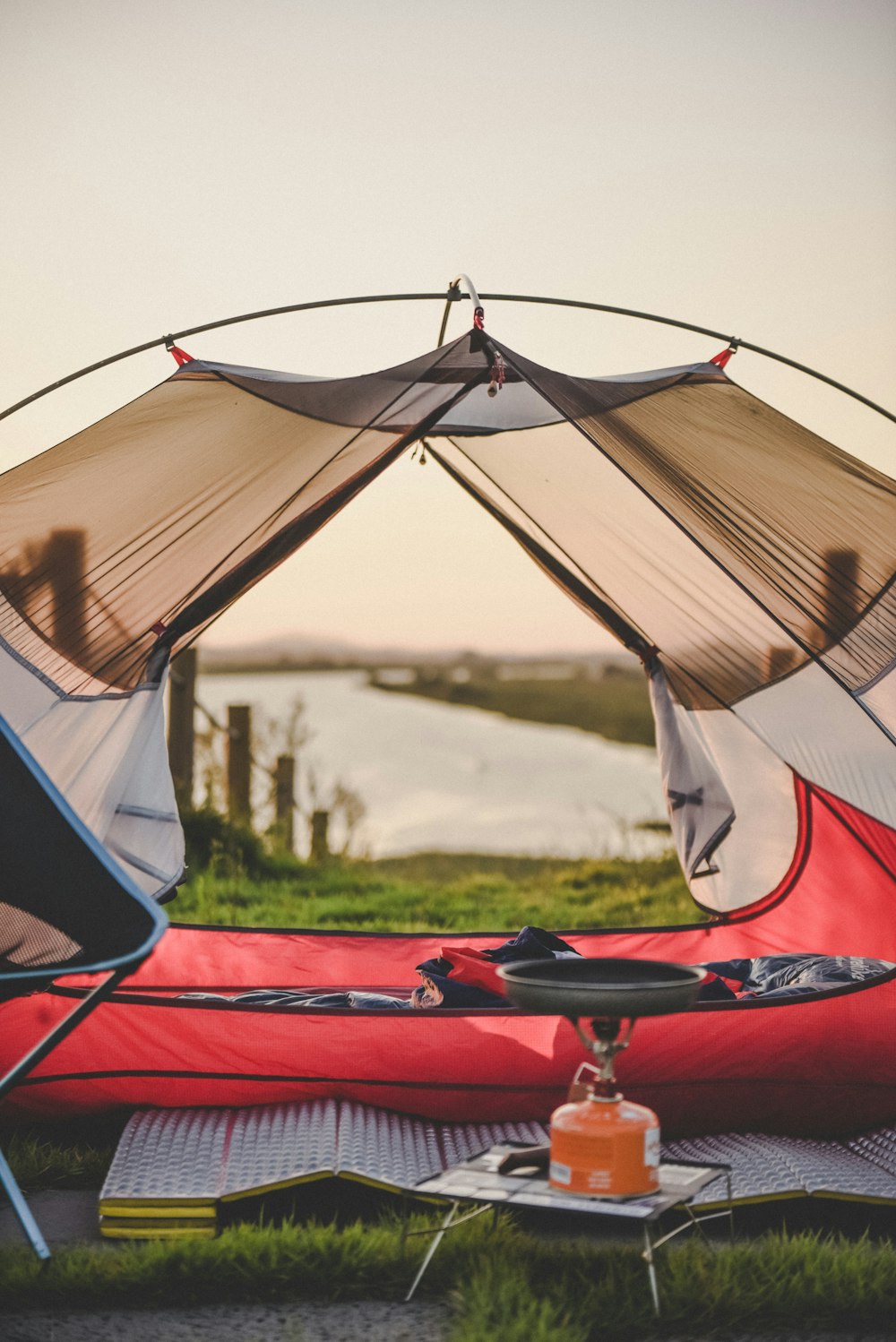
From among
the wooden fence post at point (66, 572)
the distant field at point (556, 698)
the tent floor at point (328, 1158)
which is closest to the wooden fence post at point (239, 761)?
the wooden fence post at point (66, 572)

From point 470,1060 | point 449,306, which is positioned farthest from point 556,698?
point 470,1060

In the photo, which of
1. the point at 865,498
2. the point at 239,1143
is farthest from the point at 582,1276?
the point at 865,498

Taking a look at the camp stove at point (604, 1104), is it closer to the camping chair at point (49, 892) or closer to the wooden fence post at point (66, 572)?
the camping chair at point (49, 892)

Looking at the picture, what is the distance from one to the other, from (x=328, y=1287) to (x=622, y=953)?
205 cm

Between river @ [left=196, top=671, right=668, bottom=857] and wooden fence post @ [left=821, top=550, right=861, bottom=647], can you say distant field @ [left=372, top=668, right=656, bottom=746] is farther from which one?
wooden fence post @ [left=821, top=550, right=861, bottom=647]

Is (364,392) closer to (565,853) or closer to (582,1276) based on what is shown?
(582,1276)

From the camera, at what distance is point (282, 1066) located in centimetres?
258

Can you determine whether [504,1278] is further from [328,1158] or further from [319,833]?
[319,833]

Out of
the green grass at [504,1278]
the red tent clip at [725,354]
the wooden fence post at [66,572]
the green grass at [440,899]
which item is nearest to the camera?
the green grass at [504,1278]

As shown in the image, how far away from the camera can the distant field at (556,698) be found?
58.9ft

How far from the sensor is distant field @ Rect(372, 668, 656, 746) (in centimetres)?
1795

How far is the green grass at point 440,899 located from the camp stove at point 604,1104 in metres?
Result: 2.77

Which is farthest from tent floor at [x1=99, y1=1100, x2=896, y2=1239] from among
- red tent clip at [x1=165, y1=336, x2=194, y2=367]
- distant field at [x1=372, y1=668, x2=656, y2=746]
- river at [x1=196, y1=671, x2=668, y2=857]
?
distant field at [x1=372, y1=668, x2=656, y2=746]

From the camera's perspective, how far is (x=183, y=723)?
5.49 metres
